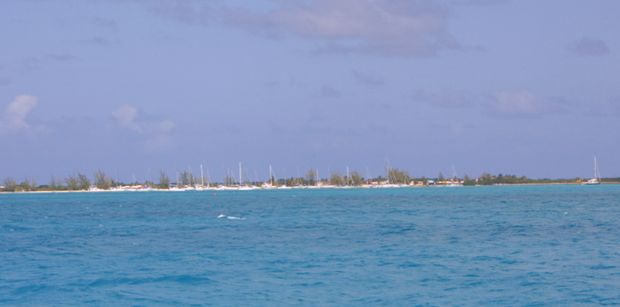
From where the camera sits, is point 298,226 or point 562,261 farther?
point 298,226

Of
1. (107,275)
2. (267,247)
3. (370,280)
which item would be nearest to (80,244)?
(267,247)

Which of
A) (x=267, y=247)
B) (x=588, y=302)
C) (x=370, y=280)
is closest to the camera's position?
(x=588, y=302)

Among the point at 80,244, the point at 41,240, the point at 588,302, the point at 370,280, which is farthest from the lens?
the point at 41,240

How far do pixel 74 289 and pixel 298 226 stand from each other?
3540cm

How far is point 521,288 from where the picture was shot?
31703 millimetres

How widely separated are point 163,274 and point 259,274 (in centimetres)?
435

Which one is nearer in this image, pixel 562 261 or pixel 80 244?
pixel 562 261

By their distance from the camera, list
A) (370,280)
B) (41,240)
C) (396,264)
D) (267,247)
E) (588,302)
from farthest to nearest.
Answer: (41,240), (267,247), (396,264), (370,280), (588,302)

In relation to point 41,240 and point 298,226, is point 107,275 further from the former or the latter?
point 298,226

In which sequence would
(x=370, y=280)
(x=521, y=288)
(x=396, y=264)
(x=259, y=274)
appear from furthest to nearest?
(x=396, y=264)
(x=259, y=274)
(x=370, y=280)
(x=521, y=288)

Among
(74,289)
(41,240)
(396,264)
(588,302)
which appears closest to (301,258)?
(396,264)

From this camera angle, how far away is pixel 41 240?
57906mm

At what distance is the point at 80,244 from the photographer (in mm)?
53375

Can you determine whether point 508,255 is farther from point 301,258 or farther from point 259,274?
point 259,274
